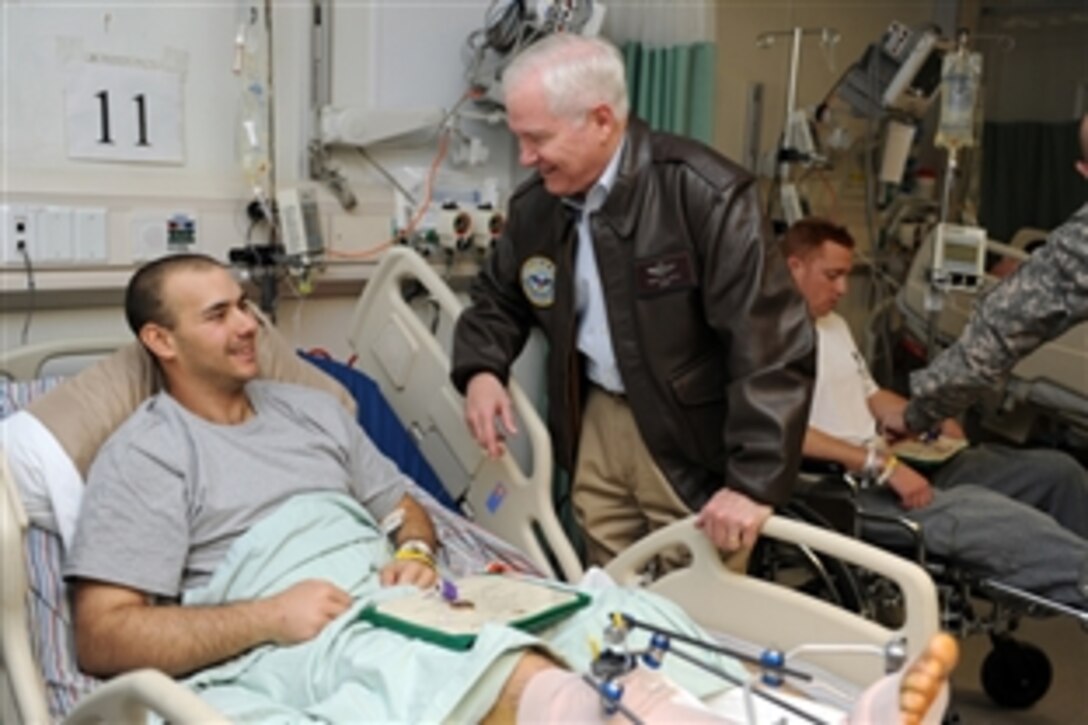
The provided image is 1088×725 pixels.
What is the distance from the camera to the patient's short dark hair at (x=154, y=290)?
78.8 inches

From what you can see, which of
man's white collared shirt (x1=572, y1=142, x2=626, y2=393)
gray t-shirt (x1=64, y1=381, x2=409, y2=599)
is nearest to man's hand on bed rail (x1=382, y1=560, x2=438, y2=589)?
gray t-shirt (x1=64, y1=381, x2=409, y2=599)

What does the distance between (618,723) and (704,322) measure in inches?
41.9

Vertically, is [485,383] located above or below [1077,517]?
above

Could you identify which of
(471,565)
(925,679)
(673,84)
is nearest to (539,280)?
(471,565)

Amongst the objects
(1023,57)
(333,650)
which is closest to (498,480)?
(333,650)

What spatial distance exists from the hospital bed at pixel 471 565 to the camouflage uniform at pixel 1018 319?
80cm

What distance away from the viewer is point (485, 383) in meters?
2.32

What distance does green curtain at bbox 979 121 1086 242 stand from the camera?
4.36 m

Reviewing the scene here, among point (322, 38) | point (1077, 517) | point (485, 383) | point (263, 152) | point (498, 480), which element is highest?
point (322, 38)

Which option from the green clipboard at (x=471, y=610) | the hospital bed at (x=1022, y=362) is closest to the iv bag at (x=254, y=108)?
the green clipboard at (x=471, y=610)

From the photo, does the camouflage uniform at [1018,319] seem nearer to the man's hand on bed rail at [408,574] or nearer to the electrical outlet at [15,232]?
the man's hand on bed rail at [408,574]

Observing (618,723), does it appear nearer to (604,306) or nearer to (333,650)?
(333,650)

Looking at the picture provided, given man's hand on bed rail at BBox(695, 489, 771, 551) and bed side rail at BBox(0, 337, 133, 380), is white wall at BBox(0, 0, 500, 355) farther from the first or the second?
man's hand on bed rail at BBox(695, 489, 771, 551)

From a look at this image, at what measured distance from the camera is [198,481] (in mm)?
1888
